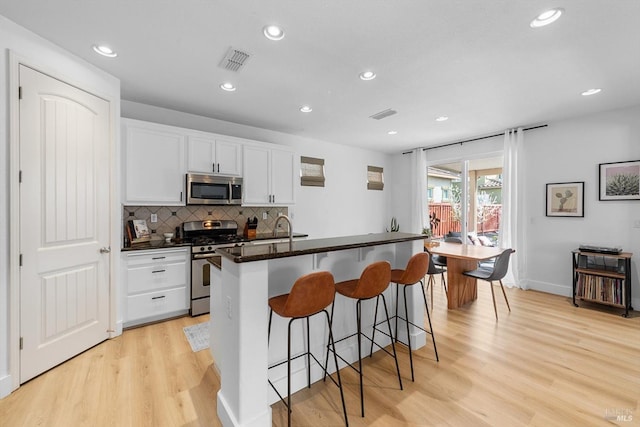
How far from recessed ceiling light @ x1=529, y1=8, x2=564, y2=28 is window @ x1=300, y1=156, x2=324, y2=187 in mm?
3755

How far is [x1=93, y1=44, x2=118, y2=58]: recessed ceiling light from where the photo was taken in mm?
2314

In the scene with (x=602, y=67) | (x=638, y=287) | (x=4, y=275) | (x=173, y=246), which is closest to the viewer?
(x=4, y=275)

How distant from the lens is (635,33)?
6.89 feet

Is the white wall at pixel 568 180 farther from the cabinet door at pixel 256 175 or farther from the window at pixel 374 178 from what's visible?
the cabinet door at pixel 256 175

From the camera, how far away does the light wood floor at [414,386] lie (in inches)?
70.4

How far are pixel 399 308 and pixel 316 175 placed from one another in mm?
3266

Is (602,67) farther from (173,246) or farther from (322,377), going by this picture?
(173,246)

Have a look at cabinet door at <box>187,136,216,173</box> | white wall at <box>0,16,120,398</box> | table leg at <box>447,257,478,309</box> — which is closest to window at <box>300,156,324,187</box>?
cabinet door at <box>187,136,216,173</box>

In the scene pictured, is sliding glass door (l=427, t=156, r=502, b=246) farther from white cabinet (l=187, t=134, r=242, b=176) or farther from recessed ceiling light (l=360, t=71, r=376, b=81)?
white cabinet (l=187, t=134, r=242, b=176)

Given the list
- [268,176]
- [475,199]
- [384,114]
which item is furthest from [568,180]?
[268,176]

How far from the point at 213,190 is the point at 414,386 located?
318 cm

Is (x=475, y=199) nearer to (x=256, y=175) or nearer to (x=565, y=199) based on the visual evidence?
(x=565, y=199)

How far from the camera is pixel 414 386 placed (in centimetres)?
210

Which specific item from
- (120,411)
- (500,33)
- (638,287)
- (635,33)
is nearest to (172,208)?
(120,411)
